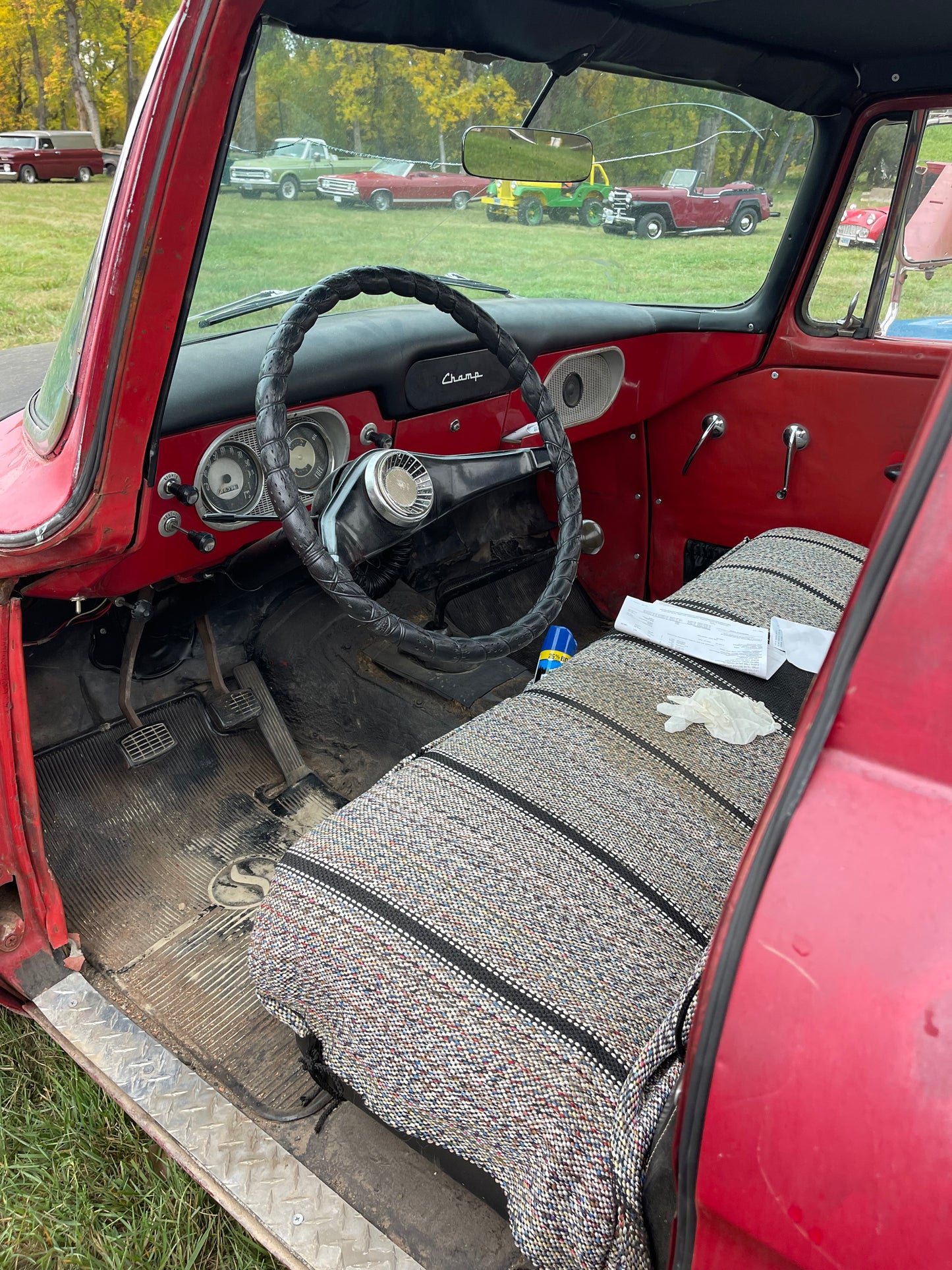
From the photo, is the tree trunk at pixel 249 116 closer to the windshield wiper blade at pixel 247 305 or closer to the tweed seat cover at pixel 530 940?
the windshield wiper blade at pixel 247 305

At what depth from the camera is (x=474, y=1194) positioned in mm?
1328

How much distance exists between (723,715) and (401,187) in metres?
1.37

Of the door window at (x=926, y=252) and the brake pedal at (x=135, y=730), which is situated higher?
the door window at (x=926, y=252)

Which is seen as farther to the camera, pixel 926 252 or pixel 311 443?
pixel 926 252

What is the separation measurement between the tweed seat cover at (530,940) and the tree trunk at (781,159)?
1867mm

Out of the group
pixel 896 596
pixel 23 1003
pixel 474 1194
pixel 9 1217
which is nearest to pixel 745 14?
pixel 896 596

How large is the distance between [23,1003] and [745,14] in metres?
2.45

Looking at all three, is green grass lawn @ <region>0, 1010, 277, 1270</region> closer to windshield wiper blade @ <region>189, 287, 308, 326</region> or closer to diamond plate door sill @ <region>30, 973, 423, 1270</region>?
diamond plate door sill @ <region>30, 973, 423, 1270</region>

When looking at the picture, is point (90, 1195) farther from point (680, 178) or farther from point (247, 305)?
point (680, 178)

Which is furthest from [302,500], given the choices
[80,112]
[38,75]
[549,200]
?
[38,75]

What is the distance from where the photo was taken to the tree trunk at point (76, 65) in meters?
20.1

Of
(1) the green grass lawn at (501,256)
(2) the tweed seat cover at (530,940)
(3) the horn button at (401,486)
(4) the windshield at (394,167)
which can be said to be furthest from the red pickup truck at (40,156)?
(2) the tweed seat cover at (530,940)

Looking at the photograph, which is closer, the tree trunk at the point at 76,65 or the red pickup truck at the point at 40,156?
the red pickup truck at the point at 40,156

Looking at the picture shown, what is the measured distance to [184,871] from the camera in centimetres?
210
